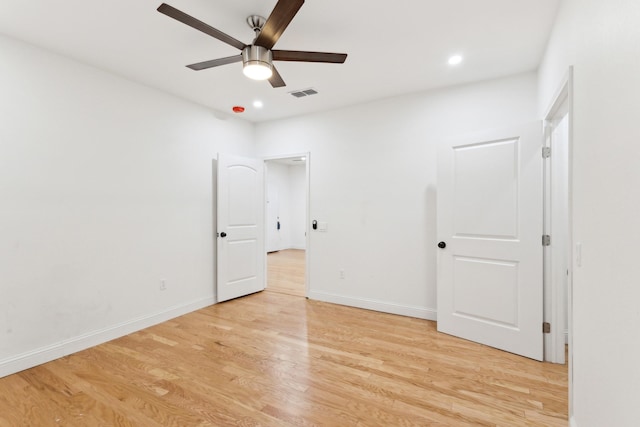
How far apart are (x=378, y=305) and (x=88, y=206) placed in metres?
3.41

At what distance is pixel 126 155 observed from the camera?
327 cm

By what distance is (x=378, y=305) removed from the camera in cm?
391

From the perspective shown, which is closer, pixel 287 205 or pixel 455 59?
pixel 455 59

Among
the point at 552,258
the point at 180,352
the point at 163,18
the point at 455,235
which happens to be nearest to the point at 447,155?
the point at 455,235

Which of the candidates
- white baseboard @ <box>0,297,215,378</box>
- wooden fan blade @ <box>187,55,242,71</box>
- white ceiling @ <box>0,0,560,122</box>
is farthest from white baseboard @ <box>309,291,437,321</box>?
wooden fan blade @ <box>187,55,242,71</box>

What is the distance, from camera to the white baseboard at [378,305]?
3.62 meters

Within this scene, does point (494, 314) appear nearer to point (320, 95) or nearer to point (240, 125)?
point (320, 95)

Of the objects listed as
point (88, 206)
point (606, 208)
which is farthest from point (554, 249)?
point (88, 206)

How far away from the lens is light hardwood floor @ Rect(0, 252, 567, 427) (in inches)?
76.1

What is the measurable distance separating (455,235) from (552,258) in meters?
0.82

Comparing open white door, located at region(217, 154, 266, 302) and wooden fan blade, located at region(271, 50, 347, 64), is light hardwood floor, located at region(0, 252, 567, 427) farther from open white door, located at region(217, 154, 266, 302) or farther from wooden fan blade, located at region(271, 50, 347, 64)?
wooden fan blade, located at region(271, 50, 347, 64)

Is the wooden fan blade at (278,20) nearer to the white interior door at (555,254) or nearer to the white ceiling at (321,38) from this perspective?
the white ceiling at (321,38)

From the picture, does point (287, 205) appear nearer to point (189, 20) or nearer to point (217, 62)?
point (217, 62)

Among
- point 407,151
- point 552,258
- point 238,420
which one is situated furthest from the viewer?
point 407,151
